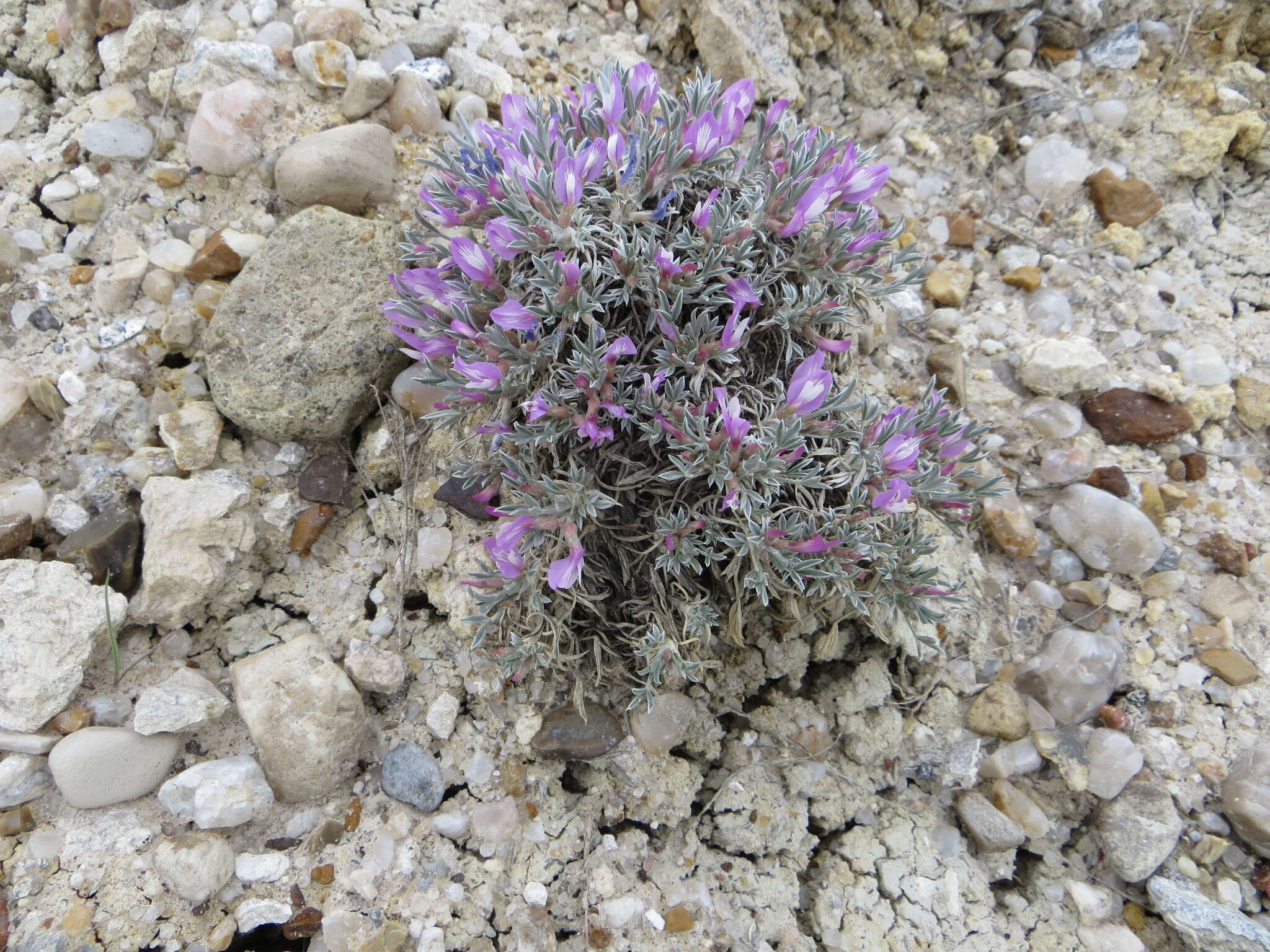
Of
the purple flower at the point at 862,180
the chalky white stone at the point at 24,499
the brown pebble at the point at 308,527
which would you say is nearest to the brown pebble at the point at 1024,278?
the purple flower at the point at 862,180

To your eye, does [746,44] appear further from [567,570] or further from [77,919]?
[77,919]

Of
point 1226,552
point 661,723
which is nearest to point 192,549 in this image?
point 661,723

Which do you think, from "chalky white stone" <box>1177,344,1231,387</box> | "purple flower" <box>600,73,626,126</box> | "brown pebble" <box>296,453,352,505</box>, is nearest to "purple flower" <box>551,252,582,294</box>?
"purple flower" <box>600,73,626,126</box>

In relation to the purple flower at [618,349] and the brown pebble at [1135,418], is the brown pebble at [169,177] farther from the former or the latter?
the brown pebble at [1135,418]

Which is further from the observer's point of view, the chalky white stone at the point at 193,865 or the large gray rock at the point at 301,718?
the large gray rock at the point at 301,718

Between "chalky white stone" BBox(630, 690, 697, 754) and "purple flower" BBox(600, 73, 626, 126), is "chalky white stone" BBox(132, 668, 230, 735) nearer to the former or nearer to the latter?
"chalky white stone" BBox(630, 690, 697, 754)

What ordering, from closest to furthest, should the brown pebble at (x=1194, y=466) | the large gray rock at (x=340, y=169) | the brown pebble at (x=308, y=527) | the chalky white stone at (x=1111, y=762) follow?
the chalky white stone at (x=1111, y=762) → the brown pebble at (x=308, y=527) → the large gray rock at (x=340, y=169) → the brown pebble at (x=1194, y=466)
